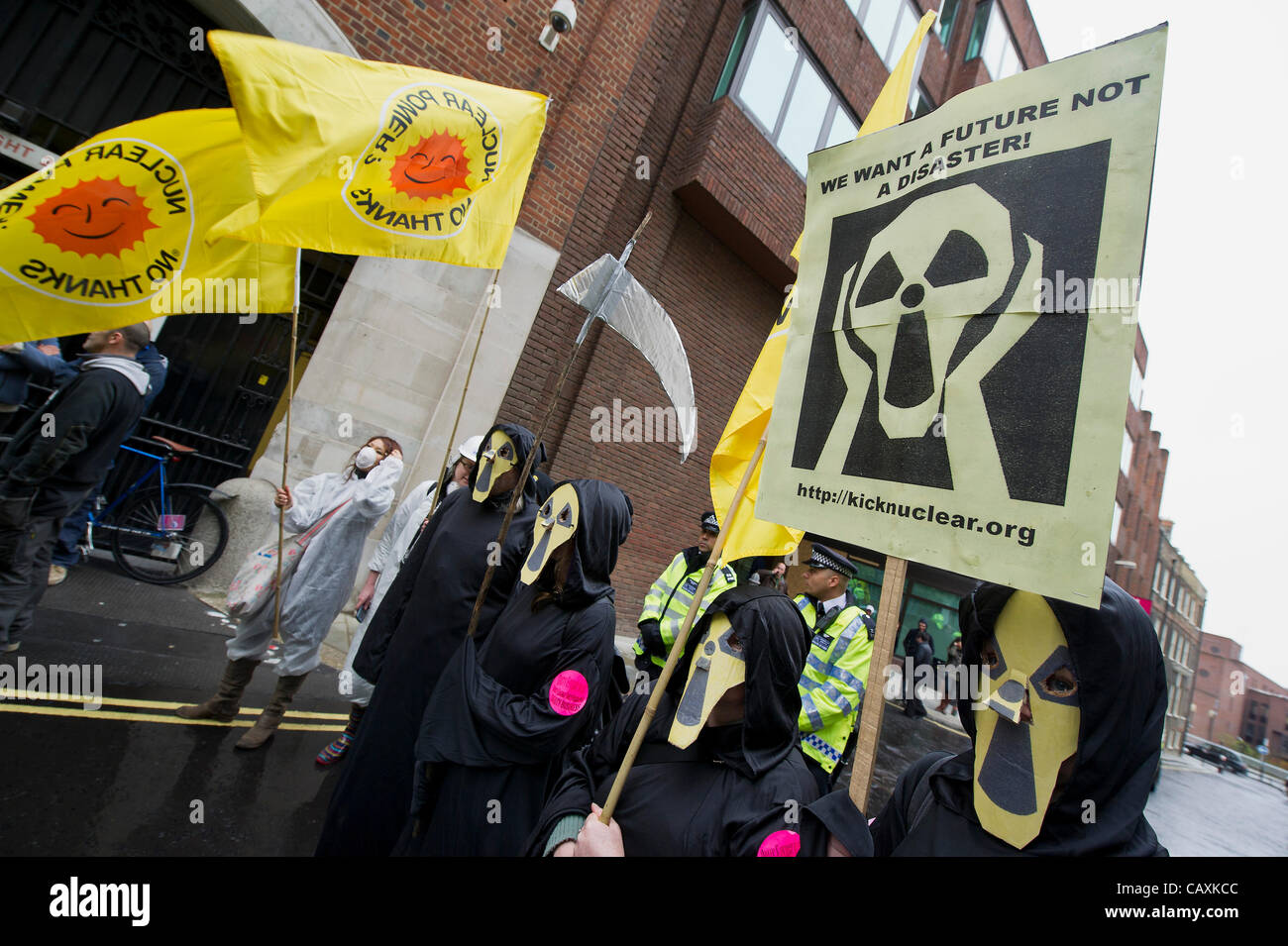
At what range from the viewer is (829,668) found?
3.83 meters

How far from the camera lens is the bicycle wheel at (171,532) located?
229 inches

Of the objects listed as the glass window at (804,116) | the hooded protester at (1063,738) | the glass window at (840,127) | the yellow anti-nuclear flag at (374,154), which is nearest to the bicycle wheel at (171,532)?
the yellow anti-nuclear flag at (374,154)

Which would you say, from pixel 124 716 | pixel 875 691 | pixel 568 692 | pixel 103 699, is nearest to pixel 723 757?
pixel 568 692

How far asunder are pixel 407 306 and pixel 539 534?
5232mm

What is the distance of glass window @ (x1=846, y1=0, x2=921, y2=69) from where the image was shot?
10.8 meters

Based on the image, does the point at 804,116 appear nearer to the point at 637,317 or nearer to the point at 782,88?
the point at 782,88

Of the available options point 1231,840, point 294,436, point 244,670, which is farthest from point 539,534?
point 1231,840

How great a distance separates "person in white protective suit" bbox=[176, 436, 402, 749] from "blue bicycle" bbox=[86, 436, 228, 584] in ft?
8.51

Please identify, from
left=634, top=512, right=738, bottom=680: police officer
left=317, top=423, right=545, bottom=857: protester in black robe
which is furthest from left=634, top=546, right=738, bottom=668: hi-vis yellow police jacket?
left=317, top=423, right=545, bottom=857: protester in black robe

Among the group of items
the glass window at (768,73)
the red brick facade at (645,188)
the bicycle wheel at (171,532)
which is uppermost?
the glass window at (768,73)

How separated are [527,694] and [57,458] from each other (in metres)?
3.15

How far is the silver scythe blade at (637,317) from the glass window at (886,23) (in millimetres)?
10937

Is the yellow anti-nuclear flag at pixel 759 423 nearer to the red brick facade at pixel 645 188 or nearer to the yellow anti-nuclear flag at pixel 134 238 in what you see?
the yellow anti-nuclear flag at pixel 134 238

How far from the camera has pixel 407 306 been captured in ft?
22.1
